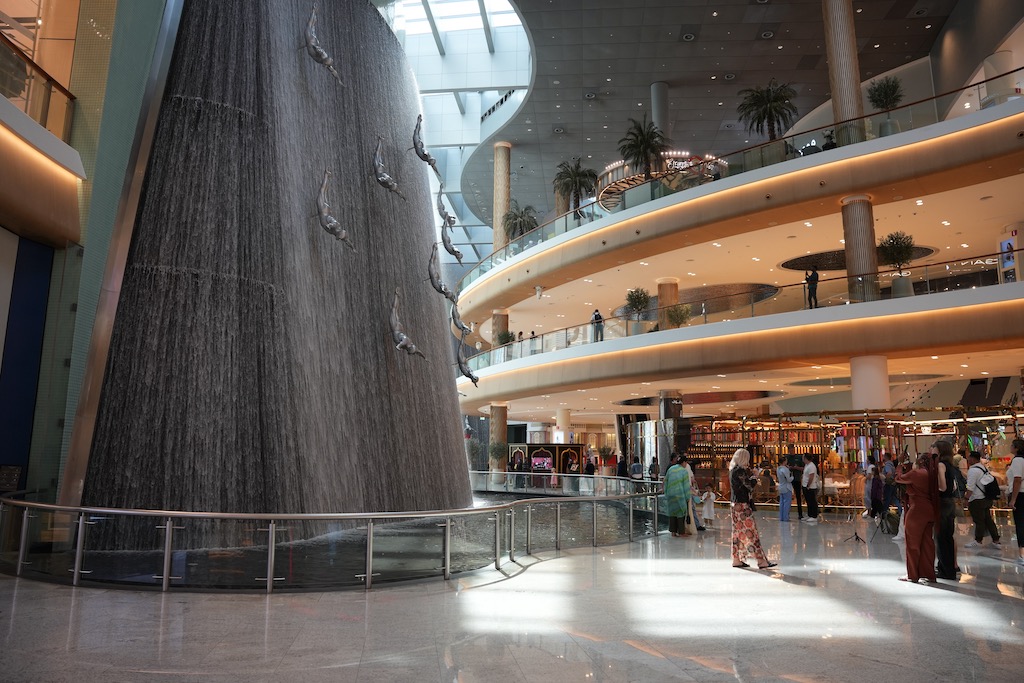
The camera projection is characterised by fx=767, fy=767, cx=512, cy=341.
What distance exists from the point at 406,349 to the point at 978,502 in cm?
851

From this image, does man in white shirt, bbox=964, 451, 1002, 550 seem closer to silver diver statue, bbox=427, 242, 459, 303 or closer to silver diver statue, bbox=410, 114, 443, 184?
silver diver statue, bbox=427, 242, 459, 303

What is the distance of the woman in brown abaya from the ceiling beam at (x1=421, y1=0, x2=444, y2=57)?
79.1 feet

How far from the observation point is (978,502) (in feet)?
36.1

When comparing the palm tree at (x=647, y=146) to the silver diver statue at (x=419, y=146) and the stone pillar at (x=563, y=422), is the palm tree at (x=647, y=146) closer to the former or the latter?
the stone pillar at (x=563, y=422)

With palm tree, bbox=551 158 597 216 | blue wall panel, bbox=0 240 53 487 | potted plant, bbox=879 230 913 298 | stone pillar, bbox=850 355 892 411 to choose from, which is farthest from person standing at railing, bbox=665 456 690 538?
palm tree, bbox=551 158 597 216

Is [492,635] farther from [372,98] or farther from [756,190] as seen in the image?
[756,190]

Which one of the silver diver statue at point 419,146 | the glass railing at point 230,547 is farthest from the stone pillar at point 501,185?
the glass railing at point 230,547

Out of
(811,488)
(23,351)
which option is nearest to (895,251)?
(811,488)

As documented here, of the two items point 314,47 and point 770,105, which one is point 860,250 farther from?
point 314,47

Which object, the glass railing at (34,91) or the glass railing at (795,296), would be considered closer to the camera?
the glass railing at (34,91)

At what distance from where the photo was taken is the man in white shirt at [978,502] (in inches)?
420

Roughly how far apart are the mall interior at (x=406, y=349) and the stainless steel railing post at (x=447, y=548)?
21 millimetres

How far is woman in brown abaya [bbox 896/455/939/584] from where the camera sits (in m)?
7.48

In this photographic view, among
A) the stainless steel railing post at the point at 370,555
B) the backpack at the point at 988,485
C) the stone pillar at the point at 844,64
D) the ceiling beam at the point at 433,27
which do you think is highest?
the ceiling beam at the point at 433,27
